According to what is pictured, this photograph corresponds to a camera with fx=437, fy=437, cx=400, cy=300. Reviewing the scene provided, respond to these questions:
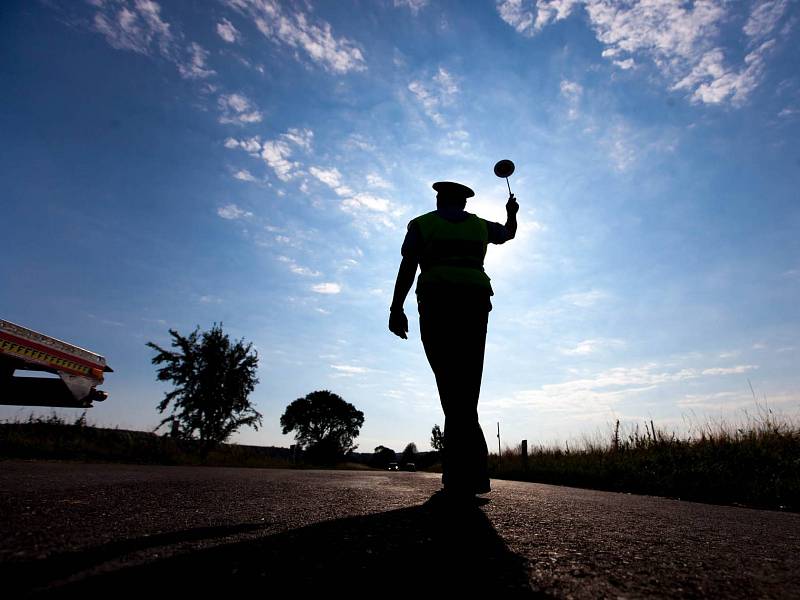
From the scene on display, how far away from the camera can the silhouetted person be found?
2744mm

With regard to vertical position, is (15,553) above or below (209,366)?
below

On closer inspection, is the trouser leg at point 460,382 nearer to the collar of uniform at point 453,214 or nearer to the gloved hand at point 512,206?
the collar of uniform at point 453,214

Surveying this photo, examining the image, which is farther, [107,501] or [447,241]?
[447,241]

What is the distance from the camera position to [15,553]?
3.70ft

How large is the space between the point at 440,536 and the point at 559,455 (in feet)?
41.4

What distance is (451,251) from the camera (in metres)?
3.19

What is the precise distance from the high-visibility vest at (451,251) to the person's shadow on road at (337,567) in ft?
5.65

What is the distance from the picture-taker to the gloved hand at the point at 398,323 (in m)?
3.45

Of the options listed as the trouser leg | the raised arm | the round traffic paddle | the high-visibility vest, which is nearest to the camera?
the trouser leg

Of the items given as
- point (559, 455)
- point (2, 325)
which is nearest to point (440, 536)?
point (2, 325)

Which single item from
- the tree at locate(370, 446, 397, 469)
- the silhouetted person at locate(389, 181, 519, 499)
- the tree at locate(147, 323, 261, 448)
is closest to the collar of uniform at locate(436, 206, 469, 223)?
the silhouetted person at locate(389, 181, 519, 499)

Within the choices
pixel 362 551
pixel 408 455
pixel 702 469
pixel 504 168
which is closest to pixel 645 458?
pixel 702 469

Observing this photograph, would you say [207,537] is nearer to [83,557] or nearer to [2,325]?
[83,557]

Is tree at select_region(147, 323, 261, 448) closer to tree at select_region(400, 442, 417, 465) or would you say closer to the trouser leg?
the trouser leg
